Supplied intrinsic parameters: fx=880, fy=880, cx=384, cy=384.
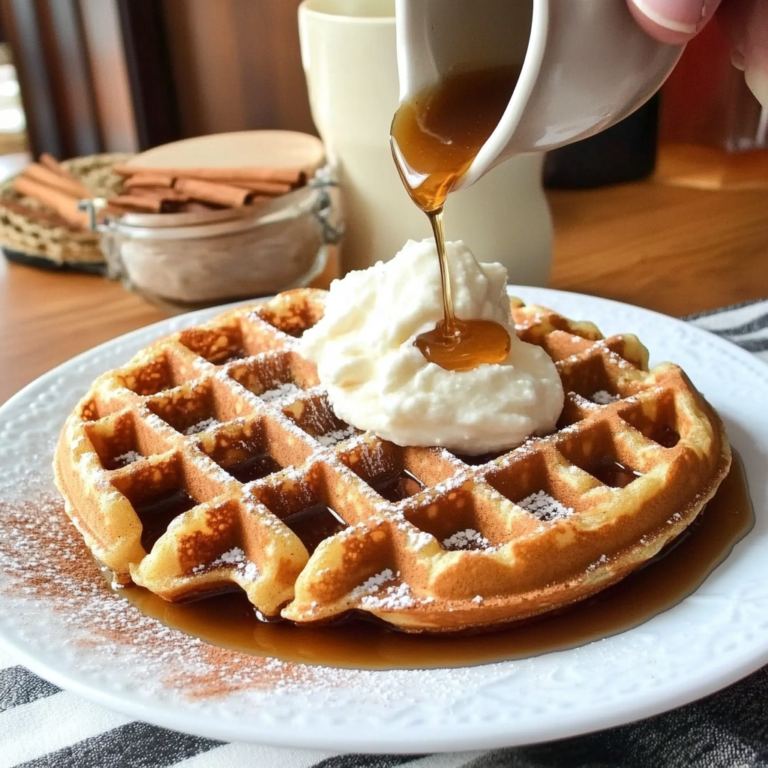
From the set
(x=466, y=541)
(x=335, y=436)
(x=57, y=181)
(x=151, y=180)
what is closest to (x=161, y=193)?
(x=151, y=180)

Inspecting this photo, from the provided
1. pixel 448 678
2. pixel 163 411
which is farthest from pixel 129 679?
pixel 163 411

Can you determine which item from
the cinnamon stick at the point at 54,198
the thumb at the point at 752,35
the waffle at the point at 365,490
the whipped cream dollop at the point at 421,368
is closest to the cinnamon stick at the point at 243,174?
the cinnamon stick at the point at 54,198

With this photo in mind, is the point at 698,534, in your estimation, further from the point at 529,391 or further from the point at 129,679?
the point at 129,679

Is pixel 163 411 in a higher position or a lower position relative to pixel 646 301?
higher

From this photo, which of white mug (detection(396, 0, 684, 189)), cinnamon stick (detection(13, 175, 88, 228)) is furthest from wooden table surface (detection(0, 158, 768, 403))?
white mug (detection(396, 0, 684, 189))

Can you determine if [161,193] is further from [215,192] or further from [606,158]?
[606,158]
